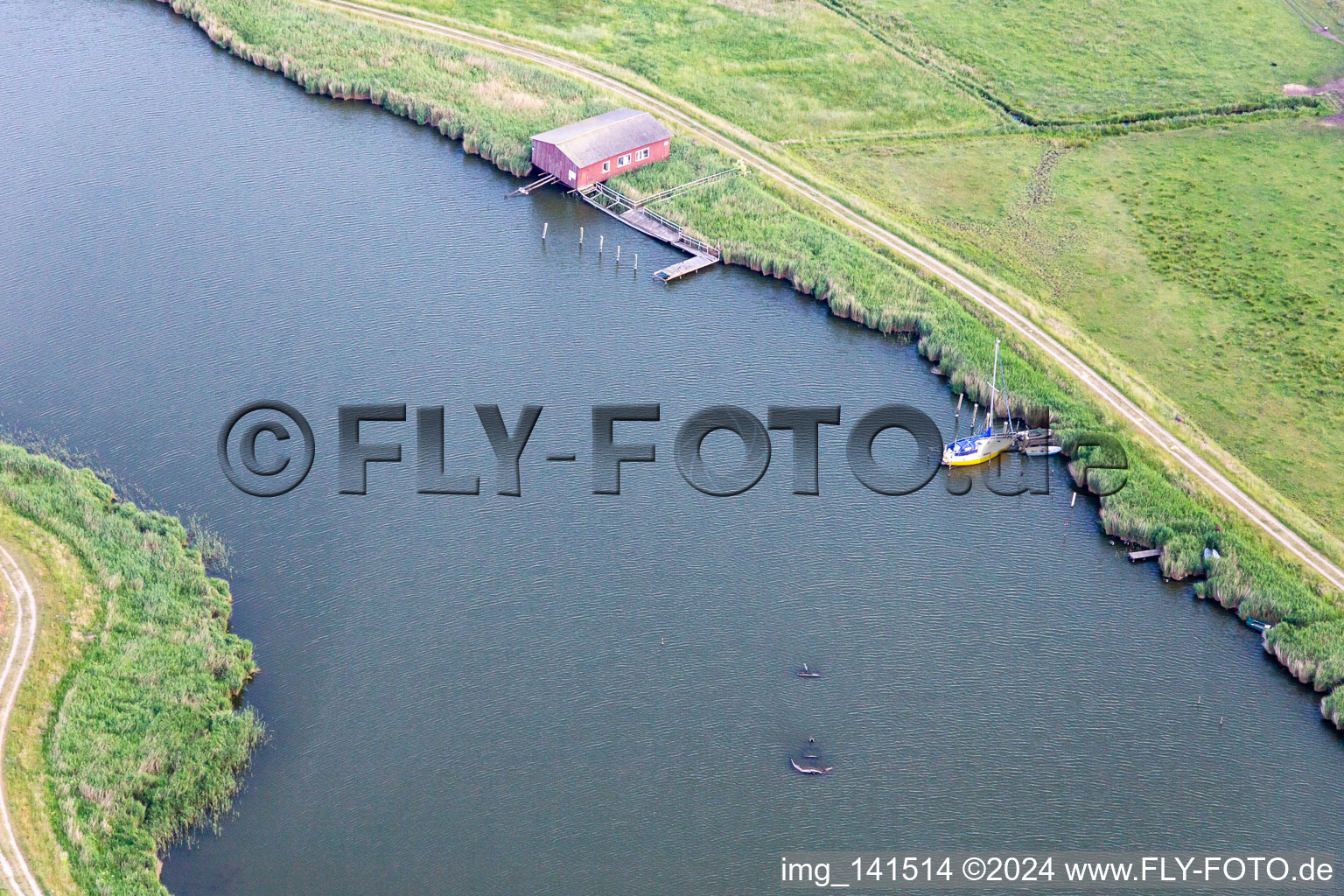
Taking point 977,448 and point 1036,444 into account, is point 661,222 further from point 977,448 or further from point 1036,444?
point 1036,444

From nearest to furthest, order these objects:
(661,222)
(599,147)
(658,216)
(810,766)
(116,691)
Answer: (116,691), (810,766), (661,222), (658,216), (599,147)

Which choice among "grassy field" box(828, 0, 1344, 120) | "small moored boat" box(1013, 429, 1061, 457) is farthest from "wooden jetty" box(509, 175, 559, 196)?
"grassy field" box(828, 0, 1344, 120)

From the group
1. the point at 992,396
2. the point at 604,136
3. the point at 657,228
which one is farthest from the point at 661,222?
the point at 992,396

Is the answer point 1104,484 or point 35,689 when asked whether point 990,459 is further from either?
point 35,689

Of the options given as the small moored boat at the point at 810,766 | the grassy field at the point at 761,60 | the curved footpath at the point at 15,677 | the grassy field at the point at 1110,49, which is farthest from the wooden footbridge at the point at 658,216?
the curved footpath at the point at 15,677

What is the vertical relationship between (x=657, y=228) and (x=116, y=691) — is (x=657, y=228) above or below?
above

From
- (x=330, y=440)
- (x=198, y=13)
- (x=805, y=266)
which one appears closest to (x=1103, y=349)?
(x=805, y=266)

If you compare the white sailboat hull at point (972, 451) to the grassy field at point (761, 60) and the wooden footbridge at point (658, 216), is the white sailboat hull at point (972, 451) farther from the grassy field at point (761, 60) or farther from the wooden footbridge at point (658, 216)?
the grassy field at point (761, 60)

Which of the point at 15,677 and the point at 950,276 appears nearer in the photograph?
the point at 15,677
